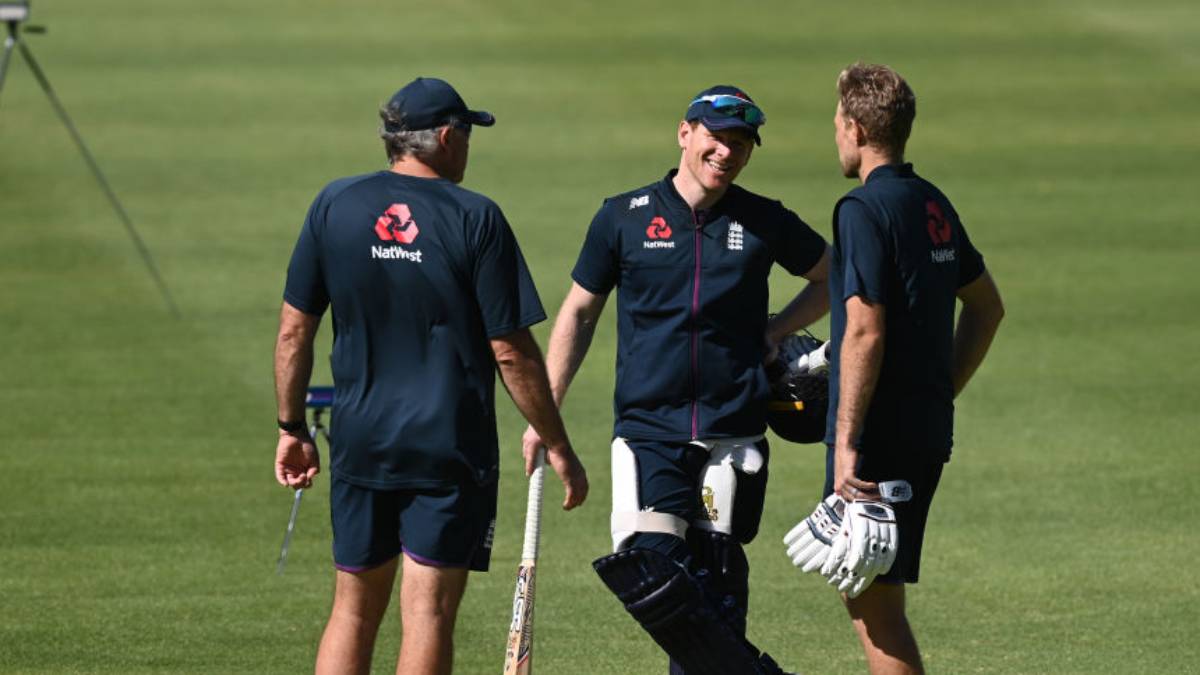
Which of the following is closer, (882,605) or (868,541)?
(868,541)

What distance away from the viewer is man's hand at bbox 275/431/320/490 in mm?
7516

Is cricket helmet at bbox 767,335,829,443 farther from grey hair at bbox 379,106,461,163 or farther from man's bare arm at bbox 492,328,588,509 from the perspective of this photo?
grey hair at bbox 379,106,461,163

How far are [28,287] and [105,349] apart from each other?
1934mm

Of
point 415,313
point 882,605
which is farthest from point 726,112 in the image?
point 882,605

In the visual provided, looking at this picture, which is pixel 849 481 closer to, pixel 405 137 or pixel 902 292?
pixel 902 292

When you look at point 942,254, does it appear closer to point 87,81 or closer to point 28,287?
point 28,287

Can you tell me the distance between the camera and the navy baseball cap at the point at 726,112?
7.83m

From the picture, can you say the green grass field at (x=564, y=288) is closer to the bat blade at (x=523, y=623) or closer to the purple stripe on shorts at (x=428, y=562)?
the bat blade at (x=523, y=623)

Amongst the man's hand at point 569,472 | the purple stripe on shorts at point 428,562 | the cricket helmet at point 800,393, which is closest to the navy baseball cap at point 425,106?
the man's hand at point 569,472

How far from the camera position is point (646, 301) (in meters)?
7.94

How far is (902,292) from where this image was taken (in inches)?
279

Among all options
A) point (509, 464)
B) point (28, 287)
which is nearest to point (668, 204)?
point (509, 464)

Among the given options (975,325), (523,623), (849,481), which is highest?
(975,325)

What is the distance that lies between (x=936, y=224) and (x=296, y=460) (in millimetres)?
2353
